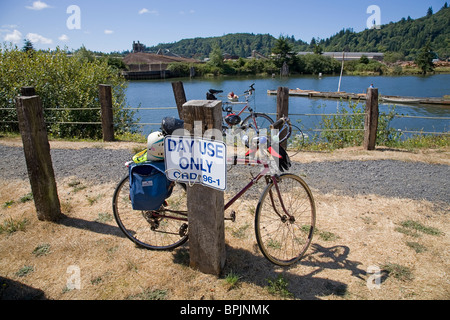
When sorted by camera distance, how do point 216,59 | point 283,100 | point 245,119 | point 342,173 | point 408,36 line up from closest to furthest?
1. point 342,173
2. point 283,100
3. point 245,119
4. point 216,59
5. point 408,36

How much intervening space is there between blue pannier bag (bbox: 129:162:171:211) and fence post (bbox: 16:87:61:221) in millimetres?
1384

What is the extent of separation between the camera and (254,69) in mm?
59812

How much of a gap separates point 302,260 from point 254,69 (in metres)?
59.8

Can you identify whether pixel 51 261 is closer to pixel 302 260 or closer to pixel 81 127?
pixel 302 260

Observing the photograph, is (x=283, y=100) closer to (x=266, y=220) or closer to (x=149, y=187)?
(x=266, y=220)

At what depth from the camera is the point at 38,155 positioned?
3.49 meters

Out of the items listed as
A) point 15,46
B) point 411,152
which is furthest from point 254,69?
point 411,152

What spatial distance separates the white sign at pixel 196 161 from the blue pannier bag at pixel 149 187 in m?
0.23

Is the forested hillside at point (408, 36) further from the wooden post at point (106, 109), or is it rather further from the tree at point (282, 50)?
the wooden post at point (106, 109)

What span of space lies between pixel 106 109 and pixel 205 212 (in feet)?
19.5

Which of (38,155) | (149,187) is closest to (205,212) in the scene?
(149,187)

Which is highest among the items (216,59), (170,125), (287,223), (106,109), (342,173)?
(216,59)

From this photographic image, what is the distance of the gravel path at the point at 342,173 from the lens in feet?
14.7
